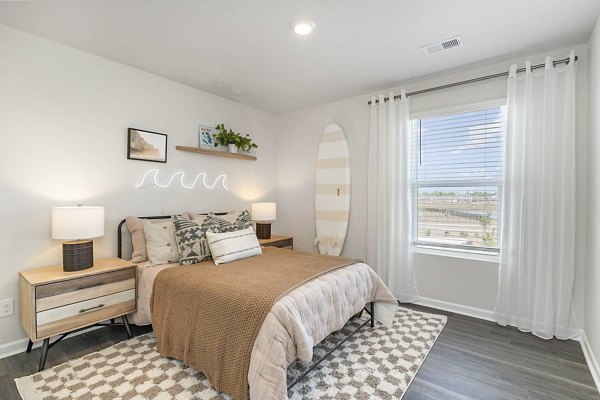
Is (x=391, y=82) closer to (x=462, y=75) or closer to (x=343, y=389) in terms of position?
(x=462, y=75)

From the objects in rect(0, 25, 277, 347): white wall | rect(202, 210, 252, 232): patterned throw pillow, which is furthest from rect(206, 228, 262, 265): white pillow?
rect(0, 25, 277, 347): white wall

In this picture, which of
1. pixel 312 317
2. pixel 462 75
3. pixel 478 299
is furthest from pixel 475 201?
pixel 312 317

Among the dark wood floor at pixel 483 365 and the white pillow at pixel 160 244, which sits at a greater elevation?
the white pillow at pixel 160 244

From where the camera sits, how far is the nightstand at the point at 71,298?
210 centimetres

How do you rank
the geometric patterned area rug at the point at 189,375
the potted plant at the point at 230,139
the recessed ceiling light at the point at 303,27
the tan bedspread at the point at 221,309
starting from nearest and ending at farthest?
the tan bedspread at the point at 221,309
the geometric patterned area rug at the point at 189,375
the recessed ceiling light at the point at 303,27
the potted plant at the point at 230,139

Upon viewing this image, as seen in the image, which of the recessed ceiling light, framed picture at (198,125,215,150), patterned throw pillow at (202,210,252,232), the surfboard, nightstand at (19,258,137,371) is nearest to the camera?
nightstand at (19,258,137,371)

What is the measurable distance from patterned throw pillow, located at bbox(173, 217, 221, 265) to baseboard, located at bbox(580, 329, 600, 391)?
9.93ft

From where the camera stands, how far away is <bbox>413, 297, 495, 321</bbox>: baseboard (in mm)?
2994

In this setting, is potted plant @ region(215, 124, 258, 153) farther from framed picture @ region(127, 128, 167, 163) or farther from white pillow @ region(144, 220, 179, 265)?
white pillow @ region(144, 220, 179, 265)

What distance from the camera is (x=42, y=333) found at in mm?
2102

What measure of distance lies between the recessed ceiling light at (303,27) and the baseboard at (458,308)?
2.97m

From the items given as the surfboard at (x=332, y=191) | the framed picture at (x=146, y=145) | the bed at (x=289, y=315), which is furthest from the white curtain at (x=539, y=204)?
the framed picture at (x=146, y=145)

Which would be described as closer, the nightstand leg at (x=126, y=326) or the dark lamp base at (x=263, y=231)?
the nightstand leg at (x=126, y=326)

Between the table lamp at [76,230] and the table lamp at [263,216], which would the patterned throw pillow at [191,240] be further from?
the table lamp at [263,216]
